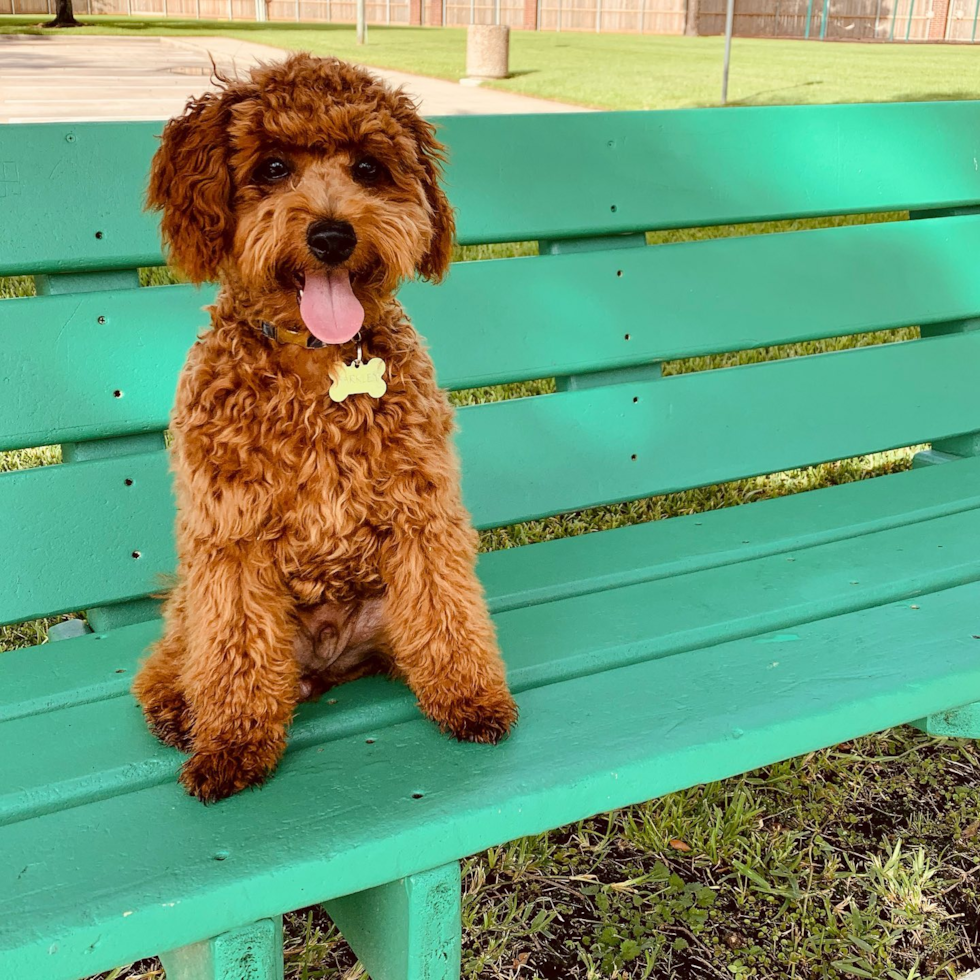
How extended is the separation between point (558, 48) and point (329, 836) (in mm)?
15557

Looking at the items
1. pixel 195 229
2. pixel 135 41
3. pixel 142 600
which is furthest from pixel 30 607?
pixel 135 41

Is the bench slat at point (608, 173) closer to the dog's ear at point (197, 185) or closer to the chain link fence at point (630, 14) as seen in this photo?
the dog's ear at point (197, 185)

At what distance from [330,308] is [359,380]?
5.3 inches

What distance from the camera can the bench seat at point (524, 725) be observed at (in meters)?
1.46

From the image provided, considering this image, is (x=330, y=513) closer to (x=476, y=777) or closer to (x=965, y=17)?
(x=476, y=777)

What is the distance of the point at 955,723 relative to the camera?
2.20 m

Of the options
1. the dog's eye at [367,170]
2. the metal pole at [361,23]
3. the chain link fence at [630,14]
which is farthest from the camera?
the metal pole at [361,23]

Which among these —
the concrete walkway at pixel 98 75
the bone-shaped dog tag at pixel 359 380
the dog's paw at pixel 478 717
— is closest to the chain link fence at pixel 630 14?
the concrete walkway at pixel 98 75

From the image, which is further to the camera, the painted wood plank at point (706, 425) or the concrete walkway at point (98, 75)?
the concrete walkway at point (98, 75)

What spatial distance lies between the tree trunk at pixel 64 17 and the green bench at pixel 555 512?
5137 millimetres

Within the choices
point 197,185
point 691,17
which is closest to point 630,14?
point 691,17

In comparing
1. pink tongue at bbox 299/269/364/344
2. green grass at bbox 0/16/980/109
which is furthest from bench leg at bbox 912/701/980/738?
green grass at bbox 0/16/980/109

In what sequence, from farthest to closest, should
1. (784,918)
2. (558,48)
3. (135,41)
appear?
(558,48)
(135,41)
(784,918)

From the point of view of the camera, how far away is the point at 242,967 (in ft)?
4.92
